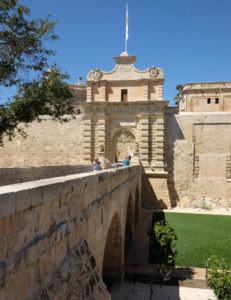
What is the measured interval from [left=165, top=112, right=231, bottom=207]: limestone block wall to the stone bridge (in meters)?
15.5

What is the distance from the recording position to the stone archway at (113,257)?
8344 mm

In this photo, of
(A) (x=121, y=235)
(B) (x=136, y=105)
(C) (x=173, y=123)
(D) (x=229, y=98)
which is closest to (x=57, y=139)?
(B) (x=136, y=105)

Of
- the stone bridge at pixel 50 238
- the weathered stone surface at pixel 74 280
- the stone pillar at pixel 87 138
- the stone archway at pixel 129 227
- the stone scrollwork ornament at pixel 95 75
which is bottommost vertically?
the stone archway at pixel 129 227

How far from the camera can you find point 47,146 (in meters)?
20.9

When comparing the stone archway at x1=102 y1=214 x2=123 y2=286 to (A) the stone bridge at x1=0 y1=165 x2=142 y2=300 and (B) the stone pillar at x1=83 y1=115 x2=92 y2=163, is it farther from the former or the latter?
(B) the stone pillar at x1=83 y1=115 x2=92 y2=163

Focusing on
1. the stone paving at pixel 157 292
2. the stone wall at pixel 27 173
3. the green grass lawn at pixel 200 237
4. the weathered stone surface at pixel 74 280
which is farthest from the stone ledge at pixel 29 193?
the green grass lawn at pixel 200 237

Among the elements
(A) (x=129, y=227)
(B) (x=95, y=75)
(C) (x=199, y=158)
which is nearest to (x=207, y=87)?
(C) (x=199, y=158)

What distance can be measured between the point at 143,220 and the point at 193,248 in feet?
15.4

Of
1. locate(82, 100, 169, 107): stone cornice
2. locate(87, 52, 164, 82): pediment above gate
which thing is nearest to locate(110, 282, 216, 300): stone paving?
locate(82, 100, 169, 107): stone cornice

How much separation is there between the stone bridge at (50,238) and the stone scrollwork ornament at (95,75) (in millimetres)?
15604

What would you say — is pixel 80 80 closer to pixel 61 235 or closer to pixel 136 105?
pixel 136 105

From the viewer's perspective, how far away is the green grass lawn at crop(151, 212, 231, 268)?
432 inches

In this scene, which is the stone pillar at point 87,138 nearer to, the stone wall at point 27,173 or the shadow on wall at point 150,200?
the shadow on wall at point 150,200

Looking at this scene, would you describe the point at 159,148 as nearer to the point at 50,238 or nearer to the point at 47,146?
the point at 47,146
